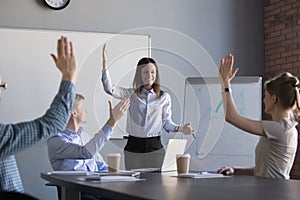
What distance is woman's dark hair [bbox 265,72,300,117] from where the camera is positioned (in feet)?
8.19

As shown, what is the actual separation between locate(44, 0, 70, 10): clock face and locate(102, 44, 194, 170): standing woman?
1.66m

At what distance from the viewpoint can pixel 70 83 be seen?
61.6 inches

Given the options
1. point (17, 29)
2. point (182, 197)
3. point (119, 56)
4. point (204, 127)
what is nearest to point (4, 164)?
point (182, 197)

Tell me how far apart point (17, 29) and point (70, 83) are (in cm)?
282

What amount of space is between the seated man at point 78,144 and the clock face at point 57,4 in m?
1.56

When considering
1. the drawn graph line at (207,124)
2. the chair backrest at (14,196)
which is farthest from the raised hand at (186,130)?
the chair backrest at (14,196)

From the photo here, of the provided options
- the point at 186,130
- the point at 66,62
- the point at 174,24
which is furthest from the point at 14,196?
the point at 174,24

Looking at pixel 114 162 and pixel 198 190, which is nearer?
pixel 198 190

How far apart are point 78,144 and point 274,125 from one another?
1.02m

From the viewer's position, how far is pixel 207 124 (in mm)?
3982

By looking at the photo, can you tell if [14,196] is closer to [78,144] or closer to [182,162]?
[182,162]

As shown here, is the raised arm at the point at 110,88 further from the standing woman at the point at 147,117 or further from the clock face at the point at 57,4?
the clock face at the point at 57,4

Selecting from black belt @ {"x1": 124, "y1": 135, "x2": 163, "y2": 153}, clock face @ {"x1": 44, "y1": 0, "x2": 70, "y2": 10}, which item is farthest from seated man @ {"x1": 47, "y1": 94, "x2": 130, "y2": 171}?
clock face @ {"x1": 44, "y1": 0, "x2": 70, "y2": 10}

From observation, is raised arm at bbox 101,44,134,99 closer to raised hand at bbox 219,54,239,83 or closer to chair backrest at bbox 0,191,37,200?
raised hand at bbox 219,54,239,83
